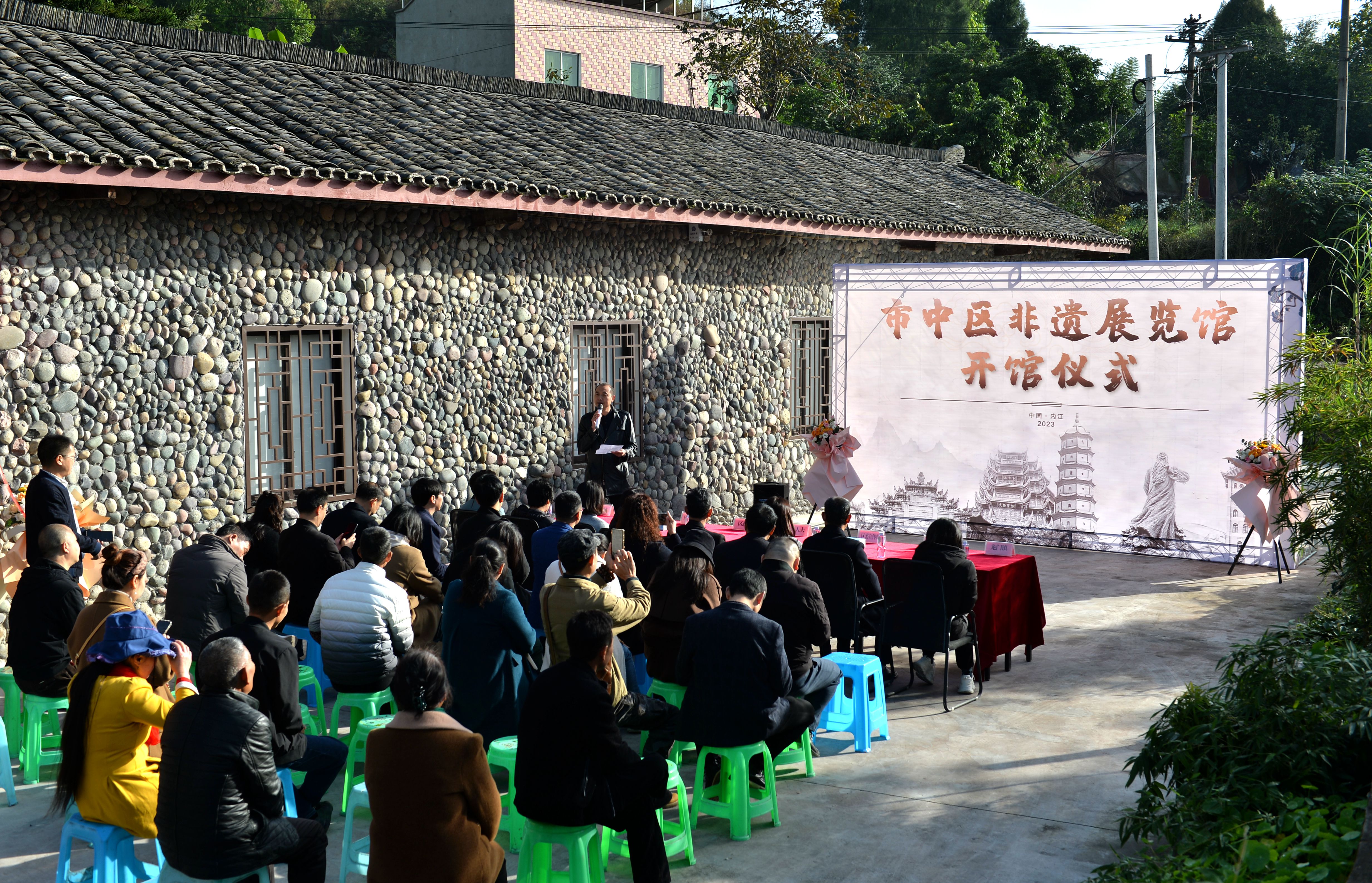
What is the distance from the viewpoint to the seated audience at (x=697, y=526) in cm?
682

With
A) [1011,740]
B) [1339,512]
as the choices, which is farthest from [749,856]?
[1339,512]

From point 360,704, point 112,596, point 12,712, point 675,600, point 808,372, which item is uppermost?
point 808,372

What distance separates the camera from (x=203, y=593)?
5.54 meters

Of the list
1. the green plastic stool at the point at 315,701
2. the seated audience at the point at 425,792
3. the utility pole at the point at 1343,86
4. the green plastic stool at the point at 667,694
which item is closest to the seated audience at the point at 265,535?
the green plastic stool at the point at 315,701

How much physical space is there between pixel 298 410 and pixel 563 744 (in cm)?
562

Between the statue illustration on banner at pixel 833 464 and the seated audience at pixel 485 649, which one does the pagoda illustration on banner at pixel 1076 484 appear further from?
the seated audience at pixel 485 649

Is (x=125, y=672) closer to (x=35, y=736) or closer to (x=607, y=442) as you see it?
(x=35, y=736)

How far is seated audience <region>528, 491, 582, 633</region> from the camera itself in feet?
22.2

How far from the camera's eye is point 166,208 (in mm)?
7949

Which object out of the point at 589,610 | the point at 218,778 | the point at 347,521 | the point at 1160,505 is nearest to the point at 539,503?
the point at 347,521

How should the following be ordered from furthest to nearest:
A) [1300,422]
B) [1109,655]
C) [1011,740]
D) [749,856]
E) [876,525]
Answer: [876,525] < [1109,655] < [1300,422] < [1011,740] < [749,856]

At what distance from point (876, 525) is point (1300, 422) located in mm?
5457

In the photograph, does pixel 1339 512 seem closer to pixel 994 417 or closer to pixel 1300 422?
pixel 1300 422

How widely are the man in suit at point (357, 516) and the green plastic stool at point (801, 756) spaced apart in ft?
8.89
